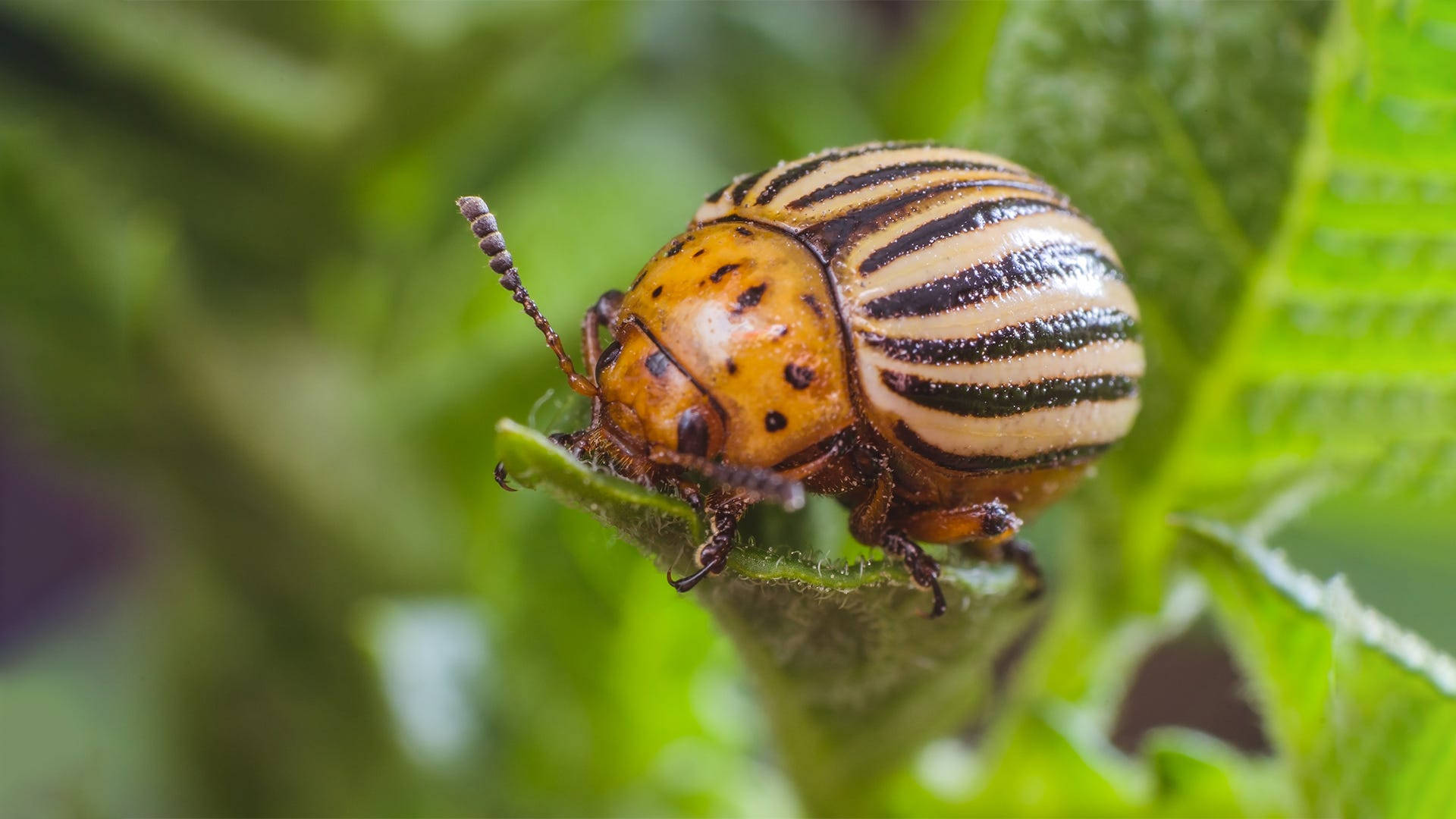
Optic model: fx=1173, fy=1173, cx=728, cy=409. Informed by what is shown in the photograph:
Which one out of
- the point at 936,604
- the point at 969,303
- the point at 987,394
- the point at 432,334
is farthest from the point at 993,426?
the point at 432,334

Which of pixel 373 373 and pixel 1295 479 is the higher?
pixel 373 373

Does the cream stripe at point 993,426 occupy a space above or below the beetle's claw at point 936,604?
above

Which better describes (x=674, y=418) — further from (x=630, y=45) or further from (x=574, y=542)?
(x=630, y=45)

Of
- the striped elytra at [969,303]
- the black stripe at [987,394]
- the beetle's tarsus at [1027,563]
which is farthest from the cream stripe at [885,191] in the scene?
the beetle's tarsus at [1027,563]

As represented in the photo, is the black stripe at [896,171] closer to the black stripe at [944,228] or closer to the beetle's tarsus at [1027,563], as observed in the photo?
the black stripe at [944,228]

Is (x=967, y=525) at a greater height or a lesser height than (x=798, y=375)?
lesser

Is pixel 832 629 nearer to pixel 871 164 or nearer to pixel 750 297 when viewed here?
pixel 750 297

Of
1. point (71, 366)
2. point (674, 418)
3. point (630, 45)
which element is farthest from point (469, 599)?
point (630, 45)
